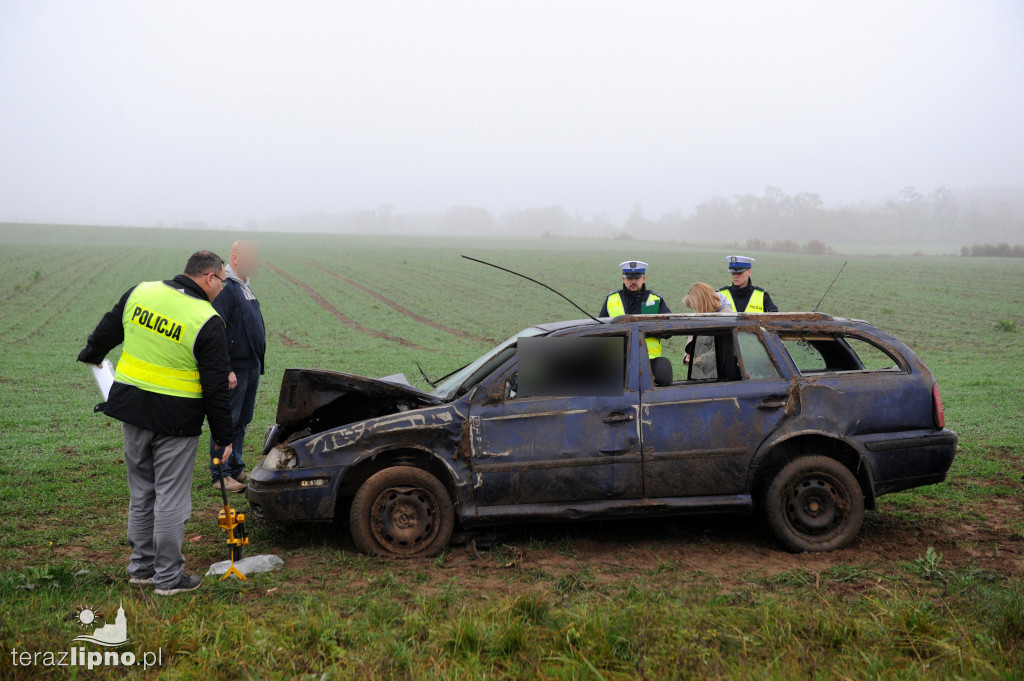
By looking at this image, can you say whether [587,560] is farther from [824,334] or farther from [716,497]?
[824,334]

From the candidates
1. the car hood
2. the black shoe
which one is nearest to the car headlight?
the car hood

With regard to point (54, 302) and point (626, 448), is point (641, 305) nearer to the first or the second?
point (626, 448)

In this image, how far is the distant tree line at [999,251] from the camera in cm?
5625

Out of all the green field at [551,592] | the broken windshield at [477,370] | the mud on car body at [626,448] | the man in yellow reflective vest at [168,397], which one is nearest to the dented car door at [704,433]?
the mud on car body at [626,448]

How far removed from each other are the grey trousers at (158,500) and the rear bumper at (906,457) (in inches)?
174

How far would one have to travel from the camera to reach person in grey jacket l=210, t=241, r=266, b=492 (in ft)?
21.4

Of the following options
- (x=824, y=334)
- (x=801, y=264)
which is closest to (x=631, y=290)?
(x=824, y=334)

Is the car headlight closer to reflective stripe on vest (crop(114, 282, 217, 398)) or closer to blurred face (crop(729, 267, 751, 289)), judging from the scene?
reflective stripe on vest (crop(114, 282, 217, 398))

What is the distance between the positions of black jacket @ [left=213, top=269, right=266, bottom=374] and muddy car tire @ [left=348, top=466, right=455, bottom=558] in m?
2.21

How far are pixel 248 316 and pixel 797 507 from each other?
470cm

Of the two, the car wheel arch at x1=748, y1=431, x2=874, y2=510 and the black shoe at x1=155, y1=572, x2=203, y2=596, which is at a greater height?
the car wheel arch at x1=748, y1=431, x2=874, y2=510

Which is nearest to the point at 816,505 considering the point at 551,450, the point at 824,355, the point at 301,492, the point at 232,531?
the point at 824,355

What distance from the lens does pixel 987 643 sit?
134 inches

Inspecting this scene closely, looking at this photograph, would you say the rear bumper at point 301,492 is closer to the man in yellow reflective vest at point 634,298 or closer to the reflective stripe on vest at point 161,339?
the reflective stripe on vest at point 161,339
